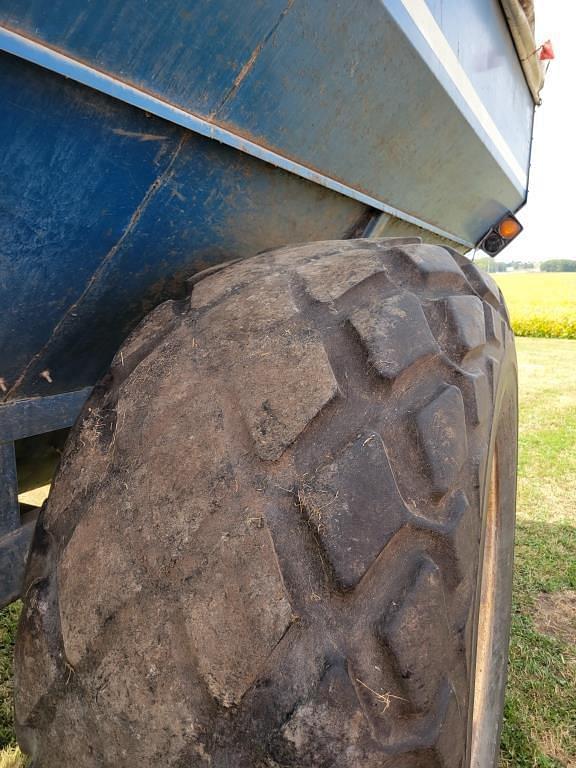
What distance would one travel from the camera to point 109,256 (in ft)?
3.30

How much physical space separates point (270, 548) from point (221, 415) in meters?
0.19

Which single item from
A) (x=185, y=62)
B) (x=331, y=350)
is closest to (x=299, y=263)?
(x=331, y=350)

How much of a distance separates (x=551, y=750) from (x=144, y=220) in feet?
5.26

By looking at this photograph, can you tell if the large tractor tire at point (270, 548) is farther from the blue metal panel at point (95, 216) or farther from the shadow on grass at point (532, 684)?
the shadow on grass at point (532, 684)

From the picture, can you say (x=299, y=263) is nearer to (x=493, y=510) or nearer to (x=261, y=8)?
(x=261, y=8)

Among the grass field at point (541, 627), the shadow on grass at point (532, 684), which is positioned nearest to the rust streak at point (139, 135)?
the grass field at point (541, 627)

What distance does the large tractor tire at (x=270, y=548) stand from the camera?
69 centimetres

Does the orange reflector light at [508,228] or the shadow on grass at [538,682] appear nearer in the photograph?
the shadow on grass at [538,682]

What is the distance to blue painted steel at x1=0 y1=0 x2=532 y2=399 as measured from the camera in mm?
780

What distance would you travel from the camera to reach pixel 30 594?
846 mm

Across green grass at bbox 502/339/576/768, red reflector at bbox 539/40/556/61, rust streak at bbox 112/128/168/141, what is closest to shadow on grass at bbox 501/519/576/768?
green grass at bbox 502/339/576/768

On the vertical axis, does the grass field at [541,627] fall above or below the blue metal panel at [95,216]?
below

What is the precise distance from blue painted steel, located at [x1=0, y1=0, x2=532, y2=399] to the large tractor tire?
17cm

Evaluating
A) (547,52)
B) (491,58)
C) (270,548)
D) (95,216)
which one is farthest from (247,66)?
(547,52)
